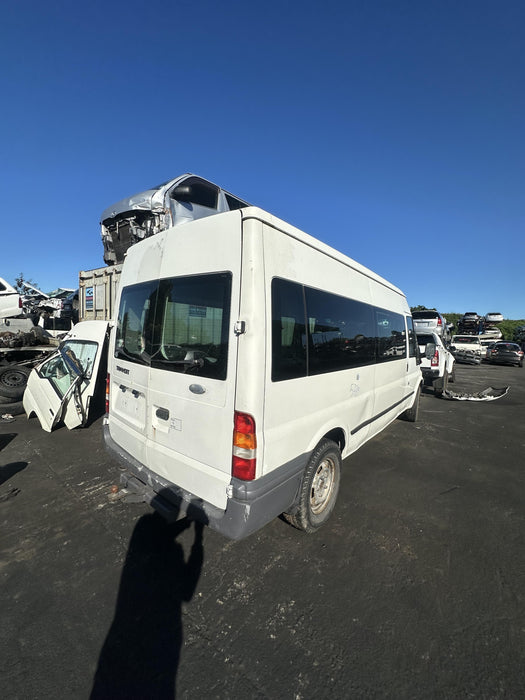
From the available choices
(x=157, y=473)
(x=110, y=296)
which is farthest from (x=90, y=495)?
(x=110, y=296)

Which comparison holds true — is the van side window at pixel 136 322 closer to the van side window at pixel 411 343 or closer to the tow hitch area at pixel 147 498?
the tow hitch area at pixel 147 498

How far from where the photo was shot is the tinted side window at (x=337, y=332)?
2562mm

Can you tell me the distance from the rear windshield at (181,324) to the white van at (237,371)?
0.01 m

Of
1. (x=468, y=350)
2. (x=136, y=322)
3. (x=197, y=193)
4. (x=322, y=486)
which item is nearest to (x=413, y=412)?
(x=322, y=486)

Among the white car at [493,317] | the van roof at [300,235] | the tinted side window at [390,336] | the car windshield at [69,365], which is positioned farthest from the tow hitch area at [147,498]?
the white car at [493,317]

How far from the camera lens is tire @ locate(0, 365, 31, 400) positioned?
19.9 feet

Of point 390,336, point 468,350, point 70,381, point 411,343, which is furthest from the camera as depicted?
point 468,350

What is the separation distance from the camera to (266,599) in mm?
2080

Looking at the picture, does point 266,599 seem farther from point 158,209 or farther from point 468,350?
point 468,350

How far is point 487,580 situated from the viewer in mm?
2297

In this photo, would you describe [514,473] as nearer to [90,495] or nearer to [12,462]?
[90,495]

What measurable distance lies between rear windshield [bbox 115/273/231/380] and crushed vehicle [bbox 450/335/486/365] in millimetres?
20348

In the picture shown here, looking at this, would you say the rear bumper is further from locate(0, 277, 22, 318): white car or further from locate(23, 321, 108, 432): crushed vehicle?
locate(0, 277, 22, 318): white car

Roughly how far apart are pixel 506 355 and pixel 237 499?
2316 cm
